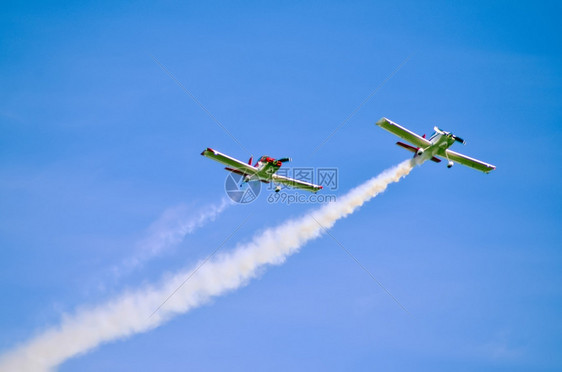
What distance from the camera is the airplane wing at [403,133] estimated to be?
6384 centimetres

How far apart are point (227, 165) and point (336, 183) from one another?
11784 millimetres

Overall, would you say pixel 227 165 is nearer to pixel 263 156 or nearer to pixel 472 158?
pixel 263 156

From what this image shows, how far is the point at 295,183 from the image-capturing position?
69.4 meters

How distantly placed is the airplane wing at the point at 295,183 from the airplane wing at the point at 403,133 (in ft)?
34.1

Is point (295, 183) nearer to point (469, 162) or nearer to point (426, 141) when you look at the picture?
point (426, 141)

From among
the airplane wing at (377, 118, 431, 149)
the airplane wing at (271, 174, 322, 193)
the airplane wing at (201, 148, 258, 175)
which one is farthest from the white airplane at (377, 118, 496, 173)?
the airplane wing at (201, 148, 258, 175)

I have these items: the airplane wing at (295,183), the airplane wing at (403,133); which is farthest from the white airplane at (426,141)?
the airplane wing at (295,183)

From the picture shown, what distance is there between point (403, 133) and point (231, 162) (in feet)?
54.0

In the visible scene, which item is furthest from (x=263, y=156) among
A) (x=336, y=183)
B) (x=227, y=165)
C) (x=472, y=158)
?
(x=472, y=158)

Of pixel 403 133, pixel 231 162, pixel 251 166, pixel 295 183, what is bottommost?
pixel 251 166

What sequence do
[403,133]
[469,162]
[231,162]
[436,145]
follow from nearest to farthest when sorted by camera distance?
1. [231,162]
2. [403,133]
3. [436,145]
4. [469,162]

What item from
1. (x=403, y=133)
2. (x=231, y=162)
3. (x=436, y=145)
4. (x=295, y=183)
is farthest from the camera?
(x=295, y=183)

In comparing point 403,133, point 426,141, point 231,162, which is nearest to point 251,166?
point 231,162

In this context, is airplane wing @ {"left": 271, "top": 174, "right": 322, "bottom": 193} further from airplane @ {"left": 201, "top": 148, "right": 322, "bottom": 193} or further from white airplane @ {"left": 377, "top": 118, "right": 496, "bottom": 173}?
white airplane @ {"left": 377, "top": 118, "right": 496, "bottom": 173}
